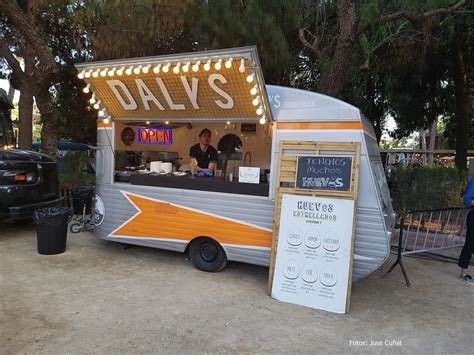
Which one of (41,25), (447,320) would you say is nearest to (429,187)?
(447,320)

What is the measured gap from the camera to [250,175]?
16.0ft

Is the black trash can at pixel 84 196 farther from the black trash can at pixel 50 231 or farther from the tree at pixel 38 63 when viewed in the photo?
the tree at pixel 38 63

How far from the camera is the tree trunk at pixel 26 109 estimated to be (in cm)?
952

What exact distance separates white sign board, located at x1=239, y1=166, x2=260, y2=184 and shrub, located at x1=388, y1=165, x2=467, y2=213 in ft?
15.8

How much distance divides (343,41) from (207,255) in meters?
4.57

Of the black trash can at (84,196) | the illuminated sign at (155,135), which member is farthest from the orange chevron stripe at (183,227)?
the illuminated sign at (155,135)

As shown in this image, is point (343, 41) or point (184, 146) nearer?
point (343, 41)

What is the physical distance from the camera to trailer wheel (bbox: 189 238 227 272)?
16.3ft

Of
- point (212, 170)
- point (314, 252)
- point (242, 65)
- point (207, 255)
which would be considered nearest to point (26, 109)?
point (212, 170)

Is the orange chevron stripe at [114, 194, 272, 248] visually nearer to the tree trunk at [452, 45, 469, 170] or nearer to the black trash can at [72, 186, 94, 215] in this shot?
the black trash can at [72, 186, 94, 215]

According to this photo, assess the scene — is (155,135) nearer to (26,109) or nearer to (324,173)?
(26,109)

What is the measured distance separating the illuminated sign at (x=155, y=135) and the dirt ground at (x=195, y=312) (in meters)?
3.35

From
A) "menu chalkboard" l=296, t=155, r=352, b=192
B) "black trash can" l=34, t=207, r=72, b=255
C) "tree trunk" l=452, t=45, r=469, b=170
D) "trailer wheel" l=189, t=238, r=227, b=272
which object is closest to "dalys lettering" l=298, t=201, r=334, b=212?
"menu chalkboard" l=296, t=155, r=352, b=192

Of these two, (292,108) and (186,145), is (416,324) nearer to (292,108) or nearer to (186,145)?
(292,108)
